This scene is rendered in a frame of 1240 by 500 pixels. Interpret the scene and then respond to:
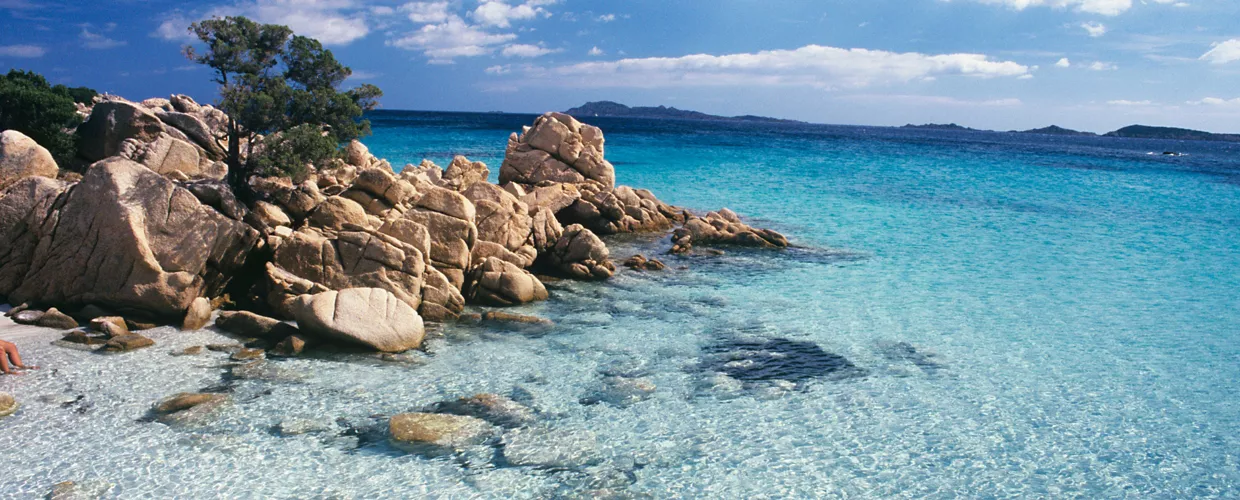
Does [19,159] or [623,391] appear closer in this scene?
[623,391]

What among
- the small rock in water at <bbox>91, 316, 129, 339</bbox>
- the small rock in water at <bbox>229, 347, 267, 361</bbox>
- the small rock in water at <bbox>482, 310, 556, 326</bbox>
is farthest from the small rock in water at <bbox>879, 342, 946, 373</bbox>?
the small rock in water at <bbox>91, 316, 129, 339</bbox>

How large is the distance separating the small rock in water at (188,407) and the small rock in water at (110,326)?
3842mm

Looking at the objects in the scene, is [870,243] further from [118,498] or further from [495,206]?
[118,498]

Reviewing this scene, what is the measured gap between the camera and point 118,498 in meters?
10.6

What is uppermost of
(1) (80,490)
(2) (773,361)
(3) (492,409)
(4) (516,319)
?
(4) (516,319)

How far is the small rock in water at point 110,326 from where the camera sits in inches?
647

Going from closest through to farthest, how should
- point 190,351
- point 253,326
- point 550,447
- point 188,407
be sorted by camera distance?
point 550,447 → point 188,407 → point 190,351 → point 253,326

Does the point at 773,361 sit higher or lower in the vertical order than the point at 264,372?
higher

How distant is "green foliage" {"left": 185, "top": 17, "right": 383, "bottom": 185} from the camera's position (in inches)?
858

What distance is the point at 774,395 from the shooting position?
1512cm

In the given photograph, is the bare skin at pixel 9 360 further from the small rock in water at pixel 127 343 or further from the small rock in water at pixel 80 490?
the small rock in water at pixel 80 490

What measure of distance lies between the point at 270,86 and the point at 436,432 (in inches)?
572

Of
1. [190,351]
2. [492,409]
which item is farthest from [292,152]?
[492,409]

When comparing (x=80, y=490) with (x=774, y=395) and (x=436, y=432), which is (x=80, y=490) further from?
(x=774, y=395)
